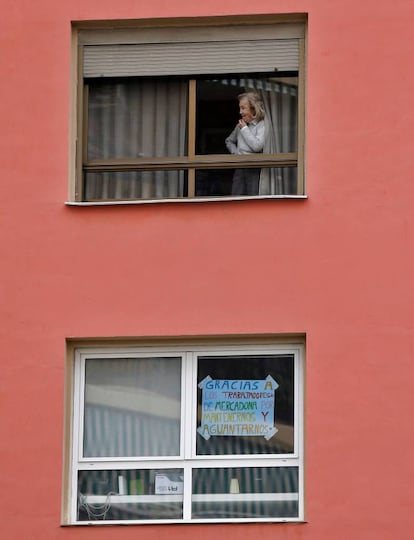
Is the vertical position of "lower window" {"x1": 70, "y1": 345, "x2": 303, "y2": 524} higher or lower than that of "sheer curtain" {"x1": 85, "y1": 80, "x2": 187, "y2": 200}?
lower

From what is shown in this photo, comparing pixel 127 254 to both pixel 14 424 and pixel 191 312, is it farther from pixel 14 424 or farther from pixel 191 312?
pixel 14 424

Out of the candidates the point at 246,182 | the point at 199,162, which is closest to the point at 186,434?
the point at 246,182

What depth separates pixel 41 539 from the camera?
561 inches

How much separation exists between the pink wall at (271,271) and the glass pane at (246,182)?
0.38 metres

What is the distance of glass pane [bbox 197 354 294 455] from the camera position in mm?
14664

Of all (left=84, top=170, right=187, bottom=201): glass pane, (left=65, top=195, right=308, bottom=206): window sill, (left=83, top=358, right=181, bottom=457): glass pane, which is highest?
(left=84, top=170, right=187, bottom=201): glass pane

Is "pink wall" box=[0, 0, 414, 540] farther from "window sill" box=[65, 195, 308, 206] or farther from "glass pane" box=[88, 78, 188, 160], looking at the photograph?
"glass pane" box=[88, 78, 188, 160]

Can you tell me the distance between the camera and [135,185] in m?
15.4

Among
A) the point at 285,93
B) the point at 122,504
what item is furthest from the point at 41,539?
the point at 285,93

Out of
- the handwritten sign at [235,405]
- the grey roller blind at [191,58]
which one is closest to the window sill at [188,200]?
the grey roller blind at [191,58]

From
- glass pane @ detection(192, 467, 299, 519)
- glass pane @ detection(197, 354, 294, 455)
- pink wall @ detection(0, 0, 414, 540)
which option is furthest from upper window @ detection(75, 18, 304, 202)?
glass pane @ detection(192, 467, 299, 519)

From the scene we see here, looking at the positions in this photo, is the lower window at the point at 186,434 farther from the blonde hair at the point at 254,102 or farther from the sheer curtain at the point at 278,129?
the blonde hair at the point at 254,102

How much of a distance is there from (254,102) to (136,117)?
106 cm

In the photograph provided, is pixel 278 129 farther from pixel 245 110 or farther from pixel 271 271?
pixel 271 271
